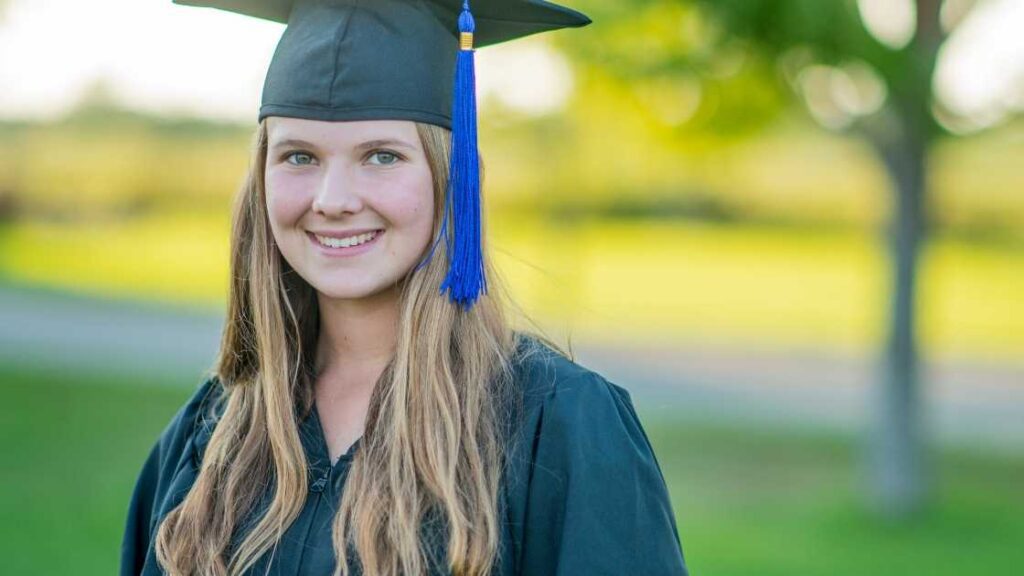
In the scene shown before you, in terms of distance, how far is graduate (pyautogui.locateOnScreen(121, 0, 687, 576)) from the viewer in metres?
2.17

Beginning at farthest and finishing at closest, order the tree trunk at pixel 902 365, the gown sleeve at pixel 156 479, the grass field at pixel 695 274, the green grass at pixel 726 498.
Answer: the grass field at pixel 695 274 → the tree trunk at pixel 902 365 → the green grass at pixel 726 498 → the gown sleeve at pixel 156 479

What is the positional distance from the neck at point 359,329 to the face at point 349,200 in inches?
3.6

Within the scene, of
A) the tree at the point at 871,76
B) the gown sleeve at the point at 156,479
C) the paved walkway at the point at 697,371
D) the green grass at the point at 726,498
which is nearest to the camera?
the gown sleeve at the point at 156,479

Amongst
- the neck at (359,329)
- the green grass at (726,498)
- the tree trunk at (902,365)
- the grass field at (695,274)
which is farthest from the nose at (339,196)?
the grass field at (695,274)

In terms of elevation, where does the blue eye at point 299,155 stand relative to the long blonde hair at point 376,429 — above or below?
above

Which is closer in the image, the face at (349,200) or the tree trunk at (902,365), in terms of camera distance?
the face at (349,200)

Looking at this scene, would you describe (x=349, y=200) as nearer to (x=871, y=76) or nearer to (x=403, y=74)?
(x=403, y=74)

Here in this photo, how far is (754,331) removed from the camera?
18.8 m

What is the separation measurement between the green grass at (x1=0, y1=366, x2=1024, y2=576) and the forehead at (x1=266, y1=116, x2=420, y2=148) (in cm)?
420

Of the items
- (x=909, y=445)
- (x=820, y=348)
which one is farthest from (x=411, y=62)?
(x=820, y=348)

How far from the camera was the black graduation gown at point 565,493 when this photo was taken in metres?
2.12

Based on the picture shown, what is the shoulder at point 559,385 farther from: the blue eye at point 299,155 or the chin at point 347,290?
the blue eye at point 299,155

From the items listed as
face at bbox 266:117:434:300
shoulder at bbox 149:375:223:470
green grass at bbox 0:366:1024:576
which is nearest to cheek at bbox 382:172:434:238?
face at bbox 266:117:434:300

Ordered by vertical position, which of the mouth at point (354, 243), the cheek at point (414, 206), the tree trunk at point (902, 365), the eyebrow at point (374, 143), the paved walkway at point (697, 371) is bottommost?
the paved walkway at point (697, 371)
